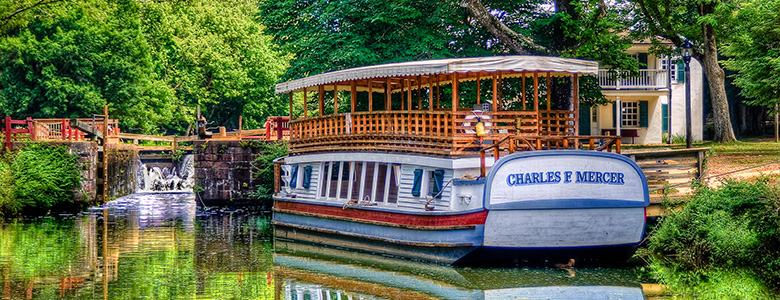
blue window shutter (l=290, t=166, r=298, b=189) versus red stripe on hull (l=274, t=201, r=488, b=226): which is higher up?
blue window shutter (l=290, t=166, r=298, b=189)

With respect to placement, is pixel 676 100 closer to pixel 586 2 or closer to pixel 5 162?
pixel 586 2

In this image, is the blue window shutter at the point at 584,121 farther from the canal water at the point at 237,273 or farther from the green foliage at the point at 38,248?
the green foliage at the point at 38,248

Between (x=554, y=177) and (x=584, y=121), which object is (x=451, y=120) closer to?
(x=554, y=177)

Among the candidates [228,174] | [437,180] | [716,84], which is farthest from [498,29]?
[228,174]

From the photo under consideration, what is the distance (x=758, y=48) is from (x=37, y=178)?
80.9 ft

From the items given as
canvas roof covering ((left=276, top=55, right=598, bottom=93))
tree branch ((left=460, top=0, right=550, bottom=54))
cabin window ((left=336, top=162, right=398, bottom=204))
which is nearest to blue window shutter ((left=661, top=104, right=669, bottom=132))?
tree branch ((left=460, top=0, right=550, bottom=54))

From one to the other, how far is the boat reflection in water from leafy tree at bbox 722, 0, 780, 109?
1529 centimetres

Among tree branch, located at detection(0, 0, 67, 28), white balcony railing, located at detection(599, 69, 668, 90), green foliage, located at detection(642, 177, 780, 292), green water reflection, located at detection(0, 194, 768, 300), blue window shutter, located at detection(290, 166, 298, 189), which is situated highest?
tree branch, located at detection(0, 0, 67, 28)

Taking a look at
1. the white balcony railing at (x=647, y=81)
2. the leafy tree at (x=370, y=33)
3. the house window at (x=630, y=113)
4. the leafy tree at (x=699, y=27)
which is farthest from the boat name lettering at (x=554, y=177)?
the house window at (x=630, y=113)

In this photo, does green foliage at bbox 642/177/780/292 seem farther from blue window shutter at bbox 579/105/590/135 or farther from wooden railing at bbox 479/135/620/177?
blue window shutter at bbox 579/105/590/135

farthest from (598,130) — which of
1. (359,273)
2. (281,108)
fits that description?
(359,273)

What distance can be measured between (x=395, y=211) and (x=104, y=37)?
30670mm

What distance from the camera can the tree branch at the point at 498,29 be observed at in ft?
87.0

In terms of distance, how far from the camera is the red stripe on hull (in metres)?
16.0
